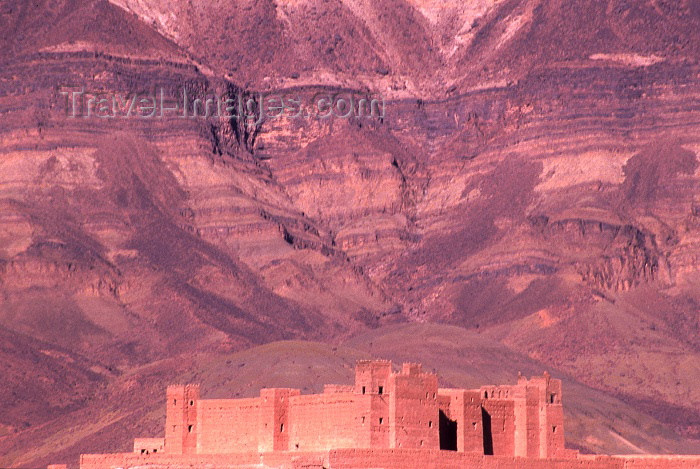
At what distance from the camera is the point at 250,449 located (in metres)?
113

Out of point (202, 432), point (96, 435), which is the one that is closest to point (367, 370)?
point (202, 432)

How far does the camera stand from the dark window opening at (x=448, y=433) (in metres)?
111

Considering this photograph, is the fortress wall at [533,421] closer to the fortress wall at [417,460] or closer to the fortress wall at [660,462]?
the fortress wall at [417,460]

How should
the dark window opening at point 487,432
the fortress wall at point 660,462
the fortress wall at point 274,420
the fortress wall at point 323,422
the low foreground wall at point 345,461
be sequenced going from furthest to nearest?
the fortress wall at point 660,462 → the dark window opening at point 487,432 → the fortress wall at point 274,420 → the fortress wall at point 323,422 → the low foreground wall at point 345,461

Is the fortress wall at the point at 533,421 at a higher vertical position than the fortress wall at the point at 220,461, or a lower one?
higher

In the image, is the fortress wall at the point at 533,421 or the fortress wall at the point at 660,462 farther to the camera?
the fortress wall at the point at 660,462

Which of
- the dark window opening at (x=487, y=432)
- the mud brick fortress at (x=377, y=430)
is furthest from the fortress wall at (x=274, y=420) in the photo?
Result: the dark window opening at (x=487, y=432)

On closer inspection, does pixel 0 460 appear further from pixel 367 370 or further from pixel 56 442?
pixel 367 370

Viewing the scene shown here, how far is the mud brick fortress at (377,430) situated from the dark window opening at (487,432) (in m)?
0.07

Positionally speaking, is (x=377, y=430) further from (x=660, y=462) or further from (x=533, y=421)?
(x=660, y=462)

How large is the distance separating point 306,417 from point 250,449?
131 inches

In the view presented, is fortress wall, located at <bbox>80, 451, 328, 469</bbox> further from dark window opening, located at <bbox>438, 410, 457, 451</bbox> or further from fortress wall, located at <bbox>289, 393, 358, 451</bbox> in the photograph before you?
dark window opening, located at <bbox>438, 410, 457, 451</bbox>

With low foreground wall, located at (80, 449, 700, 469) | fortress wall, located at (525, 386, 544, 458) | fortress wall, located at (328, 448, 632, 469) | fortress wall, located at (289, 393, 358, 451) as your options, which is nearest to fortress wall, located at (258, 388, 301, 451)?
fortress wall, located at (289, 393, 358, 451)

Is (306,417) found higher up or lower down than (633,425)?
lower down
